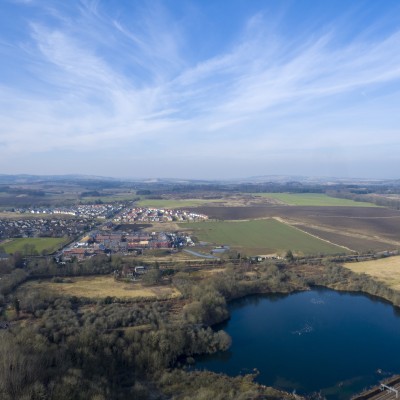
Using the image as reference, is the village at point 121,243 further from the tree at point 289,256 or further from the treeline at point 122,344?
the tree at point 289,256

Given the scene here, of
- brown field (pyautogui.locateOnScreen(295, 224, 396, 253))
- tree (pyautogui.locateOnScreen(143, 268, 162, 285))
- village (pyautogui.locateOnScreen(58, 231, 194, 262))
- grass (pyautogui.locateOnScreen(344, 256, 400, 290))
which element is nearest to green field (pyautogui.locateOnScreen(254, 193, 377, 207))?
brown field (pyautogui.locateOnScreen(295, 224, 396, 253))

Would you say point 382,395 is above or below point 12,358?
below

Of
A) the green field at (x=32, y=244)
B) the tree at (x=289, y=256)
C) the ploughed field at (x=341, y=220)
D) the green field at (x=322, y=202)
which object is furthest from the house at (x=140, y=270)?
the green field at (x=322, y=202)

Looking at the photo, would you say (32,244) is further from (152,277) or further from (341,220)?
(341,220)

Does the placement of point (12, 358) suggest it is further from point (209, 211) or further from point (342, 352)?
point (209, 211)

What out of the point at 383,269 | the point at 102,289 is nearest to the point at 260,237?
the point at 383,269

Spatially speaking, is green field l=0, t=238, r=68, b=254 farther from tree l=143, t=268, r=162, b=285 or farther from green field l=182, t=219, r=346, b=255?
green field l=182, t=219, r=346, b=255

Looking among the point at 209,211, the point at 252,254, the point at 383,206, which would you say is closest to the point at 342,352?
the point at 252,254
